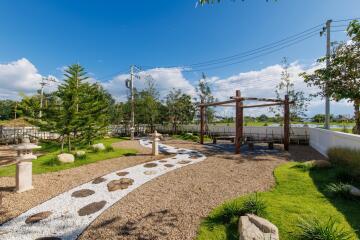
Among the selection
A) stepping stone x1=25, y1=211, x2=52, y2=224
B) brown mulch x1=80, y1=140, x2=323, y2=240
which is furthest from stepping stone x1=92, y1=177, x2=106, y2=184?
stepping stone x1=25, y1=211, x2=52, y2=224

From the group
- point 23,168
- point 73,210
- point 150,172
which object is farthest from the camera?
point 150,172

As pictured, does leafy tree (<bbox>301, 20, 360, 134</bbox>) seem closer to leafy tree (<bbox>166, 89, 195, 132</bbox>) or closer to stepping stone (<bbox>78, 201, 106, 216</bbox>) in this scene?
stepping stone (<bbox>78, 201, 106, 216</bbox>)

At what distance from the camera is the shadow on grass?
3615 millimetres

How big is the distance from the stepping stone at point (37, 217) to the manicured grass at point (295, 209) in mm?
3247

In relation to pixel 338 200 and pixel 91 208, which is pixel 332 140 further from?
pixel 91 208

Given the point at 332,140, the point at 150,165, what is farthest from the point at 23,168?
the point at 332,140

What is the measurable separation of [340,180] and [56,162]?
10302 mm

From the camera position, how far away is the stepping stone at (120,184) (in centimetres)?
565

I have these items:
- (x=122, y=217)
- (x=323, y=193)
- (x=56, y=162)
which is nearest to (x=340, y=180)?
(x=323, y=193)

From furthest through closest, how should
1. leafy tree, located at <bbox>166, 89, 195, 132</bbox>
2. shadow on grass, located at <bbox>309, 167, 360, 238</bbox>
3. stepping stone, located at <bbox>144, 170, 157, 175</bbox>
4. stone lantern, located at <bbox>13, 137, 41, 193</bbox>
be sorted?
1. leafy tree, located at <bbox>166, 89, 195, 132</bbox>
2. stepping stone, located at <bbox>144, 170, 157, 175</bbox>
3. stone lantern, located at <bbox>13, 137, 41, 193</bbox>
4. shadow on grass, located at <bbox>309, 167, 360, 238</bbox>

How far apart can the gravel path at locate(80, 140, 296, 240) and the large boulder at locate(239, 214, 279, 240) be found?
88cm

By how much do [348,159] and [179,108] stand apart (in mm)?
19470

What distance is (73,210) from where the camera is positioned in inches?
169

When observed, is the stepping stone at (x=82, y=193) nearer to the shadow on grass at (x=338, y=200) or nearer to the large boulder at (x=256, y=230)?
the large boulder at (x=256, y=230)
